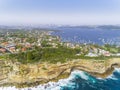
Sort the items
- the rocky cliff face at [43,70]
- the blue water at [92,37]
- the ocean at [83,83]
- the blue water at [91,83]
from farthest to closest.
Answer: the blue water at [92,37]
the rocky cliff face at [43,70]
the blue water at [91,83]
the ocean at [83,83]

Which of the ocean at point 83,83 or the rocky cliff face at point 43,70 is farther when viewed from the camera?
the rocky cliff face at point 43,70

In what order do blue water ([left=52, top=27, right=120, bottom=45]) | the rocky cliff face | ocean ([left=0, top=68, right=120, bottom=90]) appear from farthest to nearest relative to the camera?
blue water ([left=52, top=27, right=120, bottom=45]), the rocky cliff face, ocean ([left=0, top=68, right=120, bottom=90])

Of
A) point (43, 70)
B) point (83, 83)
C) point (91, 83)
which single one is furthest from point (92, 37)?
point (83, 83)

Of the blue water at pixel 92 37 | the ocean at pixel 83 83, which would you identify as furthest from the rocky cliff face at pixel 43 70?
the blue water at pixel 92 37

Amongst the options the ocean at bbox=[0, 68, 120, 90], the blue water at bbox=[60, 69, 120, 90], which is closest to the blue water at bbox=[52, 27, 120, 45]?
the ocean at bbox=[0, 68, 120, 90]

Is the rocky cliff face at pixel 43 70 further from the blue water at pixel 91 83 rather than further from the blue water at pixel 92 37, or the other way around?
the blue water at pixel 92 37

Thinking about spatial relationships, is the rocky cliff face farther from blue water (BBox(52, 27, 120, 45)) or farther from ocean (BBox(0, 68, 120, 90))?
blue water (BBox(52, 27, 120, 45))

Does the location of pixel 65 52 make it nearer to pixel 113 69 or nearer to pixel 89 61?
pixel 89 61

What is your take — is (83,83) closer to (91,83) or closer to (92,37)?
(91,83)

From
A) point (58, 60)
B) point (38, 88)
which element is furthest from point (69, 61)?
point (38, 88)
